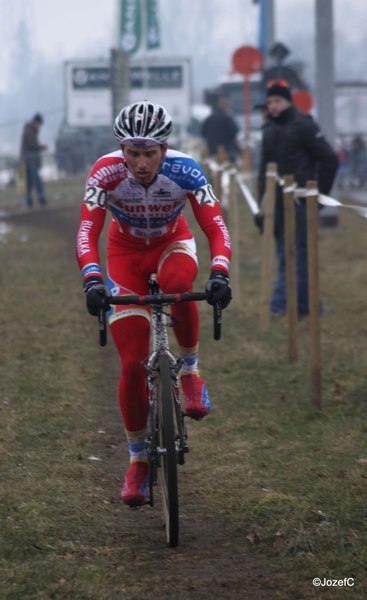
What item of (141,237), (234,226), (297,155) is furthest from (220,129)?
(141,237)

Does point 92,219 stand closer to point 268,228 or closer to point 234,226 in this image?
point 268,228

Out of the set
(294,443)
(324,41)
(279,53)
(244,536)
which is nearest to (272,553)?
(244,536)

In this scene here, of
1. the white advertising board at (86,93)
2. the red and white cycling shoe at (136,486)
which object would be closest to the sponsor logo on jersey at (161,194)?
the red and white cycling shoe at (136,486)

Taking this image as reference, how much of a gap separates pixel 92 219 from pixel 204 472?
183 cm

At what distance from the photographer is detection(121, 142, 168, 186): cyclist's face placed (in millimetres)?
4926

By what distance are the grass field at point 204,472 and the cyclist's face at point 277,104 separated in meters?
2.23

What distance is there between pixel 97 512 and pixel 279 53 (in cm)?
1609

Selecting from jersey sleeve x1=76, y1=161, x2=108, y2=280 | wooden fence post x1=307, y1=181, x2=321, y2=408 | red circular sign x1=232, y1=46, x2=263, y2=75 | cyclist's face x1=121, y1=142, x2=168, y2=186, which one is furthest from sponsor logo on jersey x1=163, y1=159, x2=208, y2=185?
red circular sign x1=232, y1=46, x2=263, y2=75

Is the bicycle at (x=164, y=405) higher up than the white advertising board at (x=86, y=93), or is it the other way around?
the white advertising board at (x=86, y=93)

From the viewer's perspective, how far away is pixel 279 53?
19.8m

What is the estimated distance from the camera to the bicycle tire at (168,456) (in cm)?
447

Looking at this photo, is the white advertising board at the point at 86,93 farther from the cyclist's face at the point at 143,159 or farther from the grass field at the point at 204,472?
the cyclist's face at the point at 143,159

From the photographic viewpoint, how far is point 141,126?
4844 mm

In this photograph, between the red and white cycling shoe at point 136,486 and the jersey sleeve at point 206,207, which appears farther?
the jersey sleeve at point 206,207
